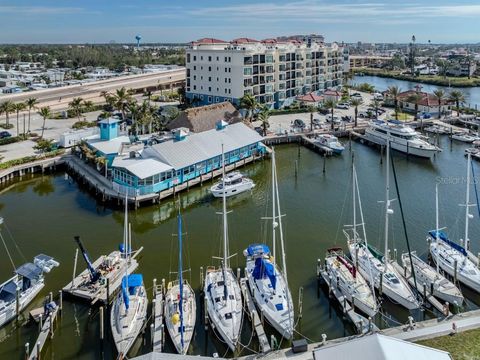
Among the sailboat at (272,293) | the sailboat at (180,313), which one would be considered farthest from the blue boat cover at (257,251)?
the sailboat at (180,313)

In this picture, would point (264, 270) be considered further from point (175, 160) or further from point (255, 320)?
point (175, 160)

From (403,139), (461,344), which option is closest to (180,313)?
(461,344)

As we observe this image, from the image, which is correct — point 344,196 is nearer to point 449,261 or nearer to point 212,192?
point 212,192

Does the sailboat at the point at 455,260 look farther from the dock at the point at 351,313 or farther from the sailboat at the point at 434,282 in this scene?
the dock at the point at 351,313

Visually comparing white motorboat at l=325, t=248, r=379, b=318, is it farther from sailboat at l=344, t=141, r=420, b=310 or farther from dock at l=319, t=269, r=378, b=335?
sailboat at l=344, t=141, r=420, b=310

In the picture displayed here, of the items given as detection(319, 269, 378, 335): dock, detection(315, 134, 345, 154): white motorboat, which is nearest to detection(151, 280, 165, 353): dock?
detection(319, 269, 378, 335): dock
